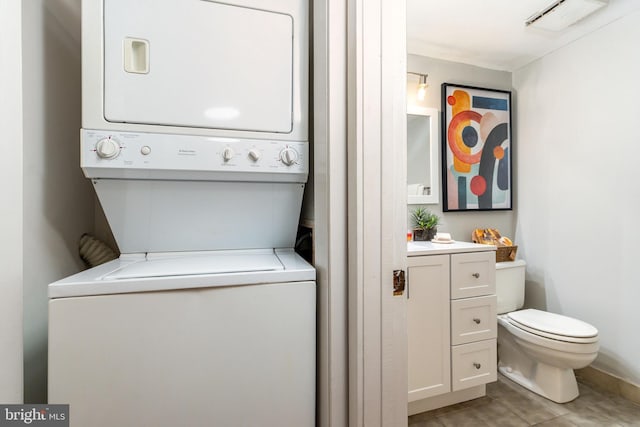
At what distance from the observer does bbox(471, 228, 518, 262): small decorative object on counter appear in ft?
7.09

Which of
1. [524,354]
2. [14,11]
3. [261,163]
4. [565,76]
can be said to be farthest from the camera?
[565,76]

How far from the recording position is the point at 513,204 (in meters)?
2.51

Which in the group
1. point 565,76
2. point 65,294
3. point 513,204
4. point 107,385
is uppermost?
point 565,76

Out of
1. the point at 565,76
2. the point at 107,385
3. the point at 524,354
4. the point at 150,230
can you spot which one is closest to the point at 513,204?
the point at 565,76

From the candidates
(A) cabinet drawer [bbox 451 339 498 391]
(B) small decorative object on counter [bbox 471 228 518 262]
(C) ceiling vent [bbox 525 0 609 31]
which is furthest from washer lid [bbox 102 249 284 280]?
(C) ceiling vent [bbox 525 0 609 31]

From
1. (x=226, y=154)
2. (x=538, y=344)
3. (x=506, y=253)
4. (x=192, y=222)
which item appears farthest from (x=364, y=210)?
(x=506, y=253)

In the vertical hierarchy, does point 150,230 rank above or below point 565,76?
below

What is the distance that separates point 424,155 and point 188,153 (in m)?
1.81

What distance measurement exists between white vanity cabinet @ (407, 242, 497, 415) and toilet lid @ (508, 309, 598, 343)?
262mm

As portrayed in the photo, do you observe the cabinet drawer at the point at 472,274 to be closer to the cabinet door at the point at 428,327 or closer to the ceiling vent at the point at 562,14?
the cabinet door at the point at 428,327

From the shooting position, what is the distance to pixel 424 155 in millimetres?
2221

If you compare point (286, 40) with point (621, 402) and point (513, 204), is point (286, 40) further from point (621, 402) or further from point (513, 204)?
point (621, 402)

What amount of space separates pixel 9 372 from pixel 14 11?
35.4 inches

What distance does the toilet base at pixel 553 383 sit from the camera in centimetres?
174
